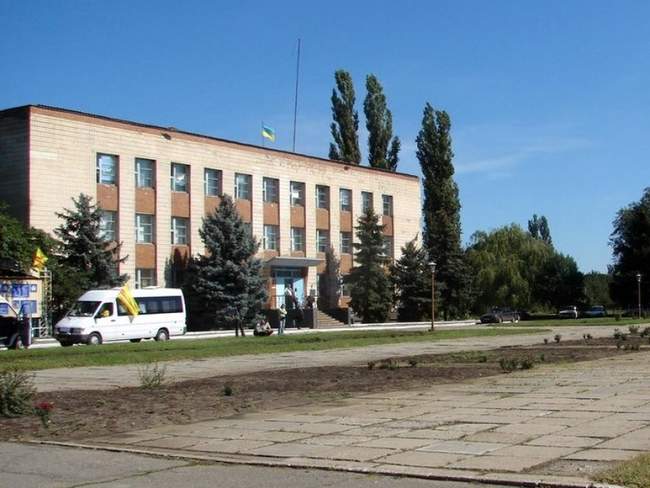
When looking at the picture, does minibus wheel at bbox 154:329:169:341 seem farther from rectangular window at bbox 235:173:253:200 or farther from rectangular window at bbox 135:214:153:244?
rectangular window at bbox 235:173:253:200

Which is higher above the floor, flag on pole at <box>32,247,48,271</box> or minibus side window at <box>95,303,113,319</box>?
flag on pole at <box>32,247,48,271</box>

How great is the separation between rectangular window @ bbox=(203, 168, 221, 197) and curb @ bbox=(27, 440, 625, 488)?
4660cm

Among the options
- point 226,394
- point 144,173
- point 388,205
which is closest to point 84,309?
point 144,173

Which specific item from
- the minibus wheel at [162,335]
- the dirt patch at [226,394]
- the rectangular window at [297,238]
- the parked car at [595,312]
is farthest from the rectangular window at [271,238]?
the dirt patch at [226,394]

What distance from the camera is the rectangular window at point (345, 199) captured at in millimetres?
67062

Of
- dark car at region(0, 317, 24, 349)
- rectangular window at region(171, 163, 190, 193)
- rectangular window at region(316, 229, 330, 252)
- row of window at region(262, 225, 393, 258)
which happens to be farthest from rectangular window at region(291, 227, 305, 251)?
dark car at region(0, 317, 24, 349)

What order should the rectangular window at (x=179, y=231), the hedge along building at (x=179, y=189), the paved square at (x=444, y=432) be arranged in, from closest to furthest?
the paved square at (x=444, y=432) → the hedge along building at (x=179, y=189) → the rectangular window at (x=179, y=231)

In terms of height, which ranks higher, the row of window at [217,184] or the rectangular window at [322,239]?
the row of window at [217,184]

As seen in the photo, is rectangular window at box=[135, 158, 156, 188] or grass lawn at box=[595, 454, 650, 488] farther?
rectangular window at box=[135, 158, 156, 188]

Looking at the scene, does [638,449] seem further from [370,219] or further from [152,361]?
[370,219]

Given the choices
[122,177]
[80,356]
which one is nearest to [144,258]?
[122,177]

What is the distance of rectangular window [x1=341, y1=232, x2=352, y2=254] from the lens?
6731 cm

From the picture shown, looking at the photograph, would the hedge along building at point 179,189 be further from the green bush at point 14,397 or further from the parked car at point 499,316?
the green bush at point 14,397

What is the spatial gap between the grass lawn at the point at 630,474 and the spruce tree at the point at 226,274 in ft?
143
